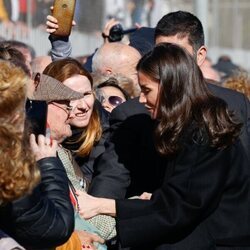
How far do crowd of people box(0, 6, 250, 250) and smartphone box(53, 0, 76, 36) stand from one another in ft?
1.12

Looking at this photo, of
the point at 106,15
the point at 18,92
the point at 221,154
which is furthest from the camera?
the point at 106,15

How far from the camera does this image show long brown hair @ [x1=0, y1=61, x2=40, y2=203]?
379 centimetres

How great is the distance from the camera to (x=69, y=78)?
5934 millimetres

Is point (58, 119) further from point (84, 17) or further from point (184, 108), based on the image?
point (84, 17)

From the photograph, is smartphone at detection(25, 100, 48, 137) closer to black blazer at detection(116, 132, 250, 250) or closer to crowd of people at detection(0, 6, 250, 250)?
crowd of people at detection(0, 6, 250, 250)

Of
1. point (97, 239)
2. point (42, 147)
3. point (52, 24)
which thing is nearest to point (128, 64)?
point (52, 24)

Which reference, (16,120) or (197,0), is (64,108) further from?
(197,0)

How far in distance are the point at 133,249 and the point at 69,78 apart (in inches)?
46.8

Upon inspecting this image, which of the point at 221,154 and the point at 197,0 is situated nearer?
the point at 221,154

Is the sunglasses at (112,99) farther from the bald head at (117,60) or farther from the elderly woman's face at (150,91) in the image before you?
the elderly woman's face at (150,91)

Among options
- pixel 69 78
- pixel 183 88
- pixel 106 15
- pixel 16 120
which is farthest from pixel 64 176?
pixel 106 15

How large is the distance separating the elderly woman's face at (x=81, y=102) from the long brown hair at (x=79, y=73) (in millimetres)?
30

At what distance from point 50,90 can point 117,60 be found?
2494 mm

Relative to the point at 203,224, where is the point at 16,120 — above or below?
above
